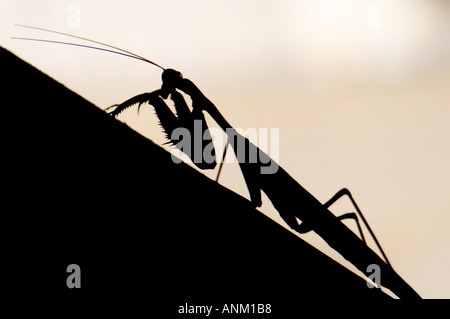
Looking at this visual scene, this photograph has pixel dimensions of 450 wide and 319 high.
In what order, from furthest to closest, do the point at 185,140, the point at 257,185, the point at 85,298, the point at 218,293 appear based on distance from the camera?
the point at 257,185, the point at 185,140, the point at 218,293, the point at 85,298

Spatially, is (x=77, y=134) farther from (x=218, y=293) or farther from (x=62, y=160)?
(x=218, y=293)

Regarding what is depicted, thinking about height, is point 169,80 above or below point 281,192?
above

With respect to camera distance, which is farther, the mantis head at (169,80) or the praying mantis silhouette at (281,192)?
the mantis head at (169,80)

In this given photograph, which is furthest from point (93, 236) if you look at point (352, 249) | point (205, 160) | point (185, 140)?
point (352, 249)

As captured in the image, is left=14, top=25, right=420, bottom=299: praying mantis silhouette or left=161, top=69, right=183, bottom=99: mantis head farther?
left=161, top=69, right=183, bottom=99: mantis head

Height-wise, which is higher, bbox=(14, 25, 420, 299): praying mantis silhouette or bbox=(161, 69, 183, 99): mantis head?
bbox=(161, 69, 183, 99): mantis head

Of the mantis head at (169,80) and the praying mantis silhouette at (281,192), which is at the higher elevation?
the mantis head at (169,80)

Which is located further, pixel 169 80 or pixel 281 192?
pixel 281 192

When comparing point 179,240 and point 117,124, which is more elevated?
point 117,124
